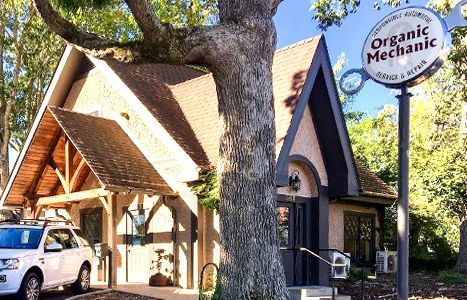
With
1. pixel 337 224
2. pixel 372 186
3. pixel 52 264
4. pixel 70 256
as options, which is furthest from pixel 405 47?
pixel 372 186

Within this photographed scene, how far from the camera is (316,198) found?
15469 mm

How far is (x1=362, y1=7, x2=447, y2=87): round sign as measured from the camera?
7199mm

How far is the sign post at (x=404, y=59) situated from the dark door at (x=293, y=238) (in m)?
7.46

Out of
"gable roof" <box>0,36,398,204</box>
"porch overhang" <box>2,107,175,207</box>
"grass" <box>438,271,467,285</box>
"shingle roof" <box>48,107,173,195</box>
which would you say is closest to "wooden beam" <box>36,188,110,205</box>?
"porch overhang" <box>2,107,175,207</box>

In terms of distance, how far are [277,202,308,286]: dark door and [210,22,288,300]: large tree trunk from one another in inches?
254

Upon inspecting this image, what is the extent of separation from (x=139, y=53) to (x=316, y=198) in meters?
8.46

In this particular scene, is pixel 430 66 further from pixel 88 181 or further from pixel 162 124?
pixel 88 181

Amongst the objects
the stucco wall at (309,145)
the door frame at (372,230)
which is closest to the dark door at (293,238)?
the stucco wall at (309,145)

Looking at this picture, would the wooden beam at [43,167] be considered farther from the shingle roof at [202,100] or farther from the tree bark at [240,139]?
the tree bark at [240,139]

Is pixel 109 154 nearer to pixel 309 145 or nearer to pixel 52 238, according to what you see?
pixel 52 238

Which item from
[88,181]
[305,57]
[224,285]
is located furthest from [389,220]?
[224,285]

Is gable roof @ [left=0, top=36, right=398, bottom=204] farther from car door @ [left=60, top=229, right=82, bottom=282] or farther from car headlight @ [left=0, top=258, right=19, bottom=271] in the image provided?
car headlight @ [left=0, top=258, right=19, bottom=271]

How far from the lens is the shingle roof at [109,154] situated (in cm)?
1409

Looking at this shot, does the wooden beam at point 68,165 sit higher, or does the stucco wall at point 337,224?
the wooden beam at point 68,165
